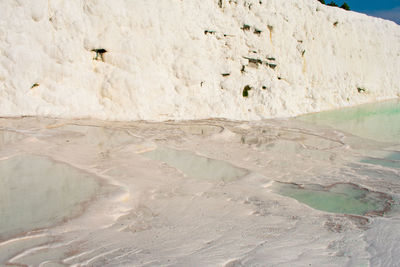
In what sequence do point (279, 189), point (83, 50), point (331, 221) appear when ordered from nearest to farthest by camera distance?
1. point (331, 221)
2. point (279, 189)
3. point (83, 50)

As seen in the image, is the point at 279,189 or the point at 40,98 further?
the point at 40,98

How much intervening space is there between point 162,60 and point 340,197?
6239 mm

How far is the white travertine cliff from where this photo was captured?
7.17 m

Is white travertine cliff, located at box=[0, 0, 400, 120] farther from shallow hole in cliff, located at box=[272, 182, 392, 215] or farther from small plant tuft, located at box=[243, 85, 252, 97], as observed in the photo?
shallow hole in cliff, located at box=[272, 182, 392, 215]

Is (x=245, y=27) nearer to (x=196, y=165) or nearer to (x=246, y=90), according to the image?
(x=246, y=90)

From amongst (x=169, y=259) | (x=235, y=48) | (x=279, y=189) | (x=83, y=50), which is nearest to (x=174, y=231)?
(x=169, y=259)

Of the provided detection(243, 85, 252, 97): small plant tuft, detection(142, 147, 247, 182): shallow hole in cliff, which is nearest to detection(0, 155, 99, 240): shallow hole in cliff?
detection(142, 147, 247, 182): shallow hole in cliff

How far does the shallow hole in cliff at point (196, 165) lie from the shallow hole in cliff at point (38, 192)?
4.30 ft

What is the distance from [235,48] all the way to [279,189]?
747 centimetres

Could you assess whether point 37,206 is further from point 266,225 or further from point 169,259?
point 266,225

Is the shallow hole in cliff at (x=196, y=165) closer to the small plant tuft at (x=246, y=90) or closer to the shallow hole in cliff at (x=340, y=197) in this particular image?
the shallow hole in cliff at (x=340, y=197)

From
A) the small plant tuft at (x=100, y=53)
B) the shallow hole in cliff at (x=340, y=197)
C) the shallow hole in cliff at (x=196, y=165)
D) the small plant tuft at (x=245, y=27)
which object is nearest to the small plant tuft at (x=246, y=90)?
the small plant tuft at (x=245, y=27)

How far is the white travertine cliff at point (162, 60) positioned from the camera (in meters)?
7.17

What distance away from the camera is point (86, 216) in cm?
288
